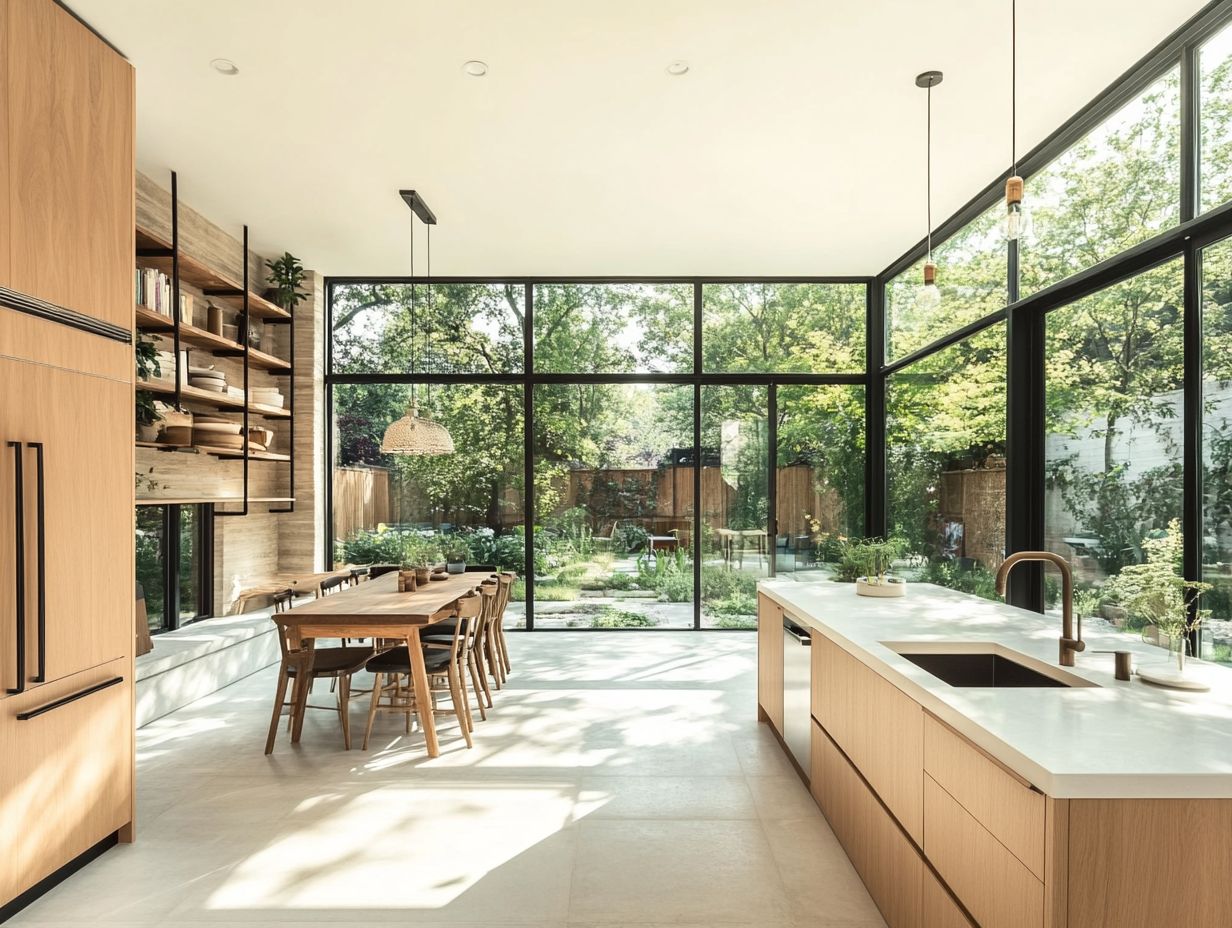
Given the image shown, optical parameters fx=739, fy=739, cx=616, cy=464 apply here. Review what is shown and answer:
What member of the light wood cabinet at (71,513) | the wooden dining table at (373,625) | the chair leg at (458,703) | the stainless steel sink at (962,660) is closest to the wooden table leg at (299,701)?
→ the wooden dining table at (373,625)

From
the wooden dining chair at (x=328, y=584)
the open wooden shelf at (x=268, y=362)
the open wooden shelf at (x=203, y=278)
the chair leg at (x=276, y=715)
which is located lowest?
the chair leg at (x=276, y=715)

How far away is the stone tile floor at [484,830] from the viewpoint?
2.39m

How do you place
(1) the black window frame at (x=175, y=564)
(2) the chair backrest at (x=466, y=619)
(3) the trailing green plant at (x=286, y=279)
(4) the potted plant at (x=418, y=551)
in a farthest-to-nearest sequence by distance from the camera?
(4) the potted plant at (x=418, y=551), (3) the trailing green plant at (x=286, y=279), (1) the black window frame at (x=175, y=564), (2) the chair backrest at (x=466, y=619)

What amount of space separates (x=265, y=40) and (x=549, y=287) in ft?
12.3

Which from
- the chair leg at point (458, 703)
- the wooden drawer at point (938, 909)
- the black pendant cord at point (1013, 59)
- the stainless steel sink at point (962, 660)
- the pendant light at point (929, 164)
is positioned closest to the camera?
the wooden drawer at point (938, 909)

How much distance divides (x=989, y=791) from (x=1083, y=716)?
31 centimetres

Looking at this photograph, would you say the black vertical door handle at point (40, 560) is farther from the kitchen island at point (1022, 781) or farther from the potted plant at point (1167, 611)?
the potted plant at point (1167, 611)

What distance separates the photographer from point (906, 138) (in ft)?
13.3

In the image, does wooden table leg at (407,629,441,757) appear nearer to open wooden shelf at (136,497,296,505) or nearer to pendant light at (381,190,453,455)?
pendant light at (381,190,453,455)

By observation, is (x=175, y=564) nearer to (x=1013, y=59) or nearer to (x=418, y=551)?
(x=418, y=551)

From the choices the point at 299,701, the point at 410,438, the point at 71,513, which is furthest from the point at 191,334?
the point at 71,513

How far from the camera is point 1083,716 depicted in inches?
67.0

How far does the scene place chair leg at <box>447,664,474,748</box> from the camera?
3.89 meters

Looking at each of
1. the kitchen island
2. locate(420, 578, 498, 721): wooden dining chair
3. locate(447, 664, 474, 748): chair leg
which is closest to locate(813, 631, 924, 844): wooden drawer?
the kitchen island
